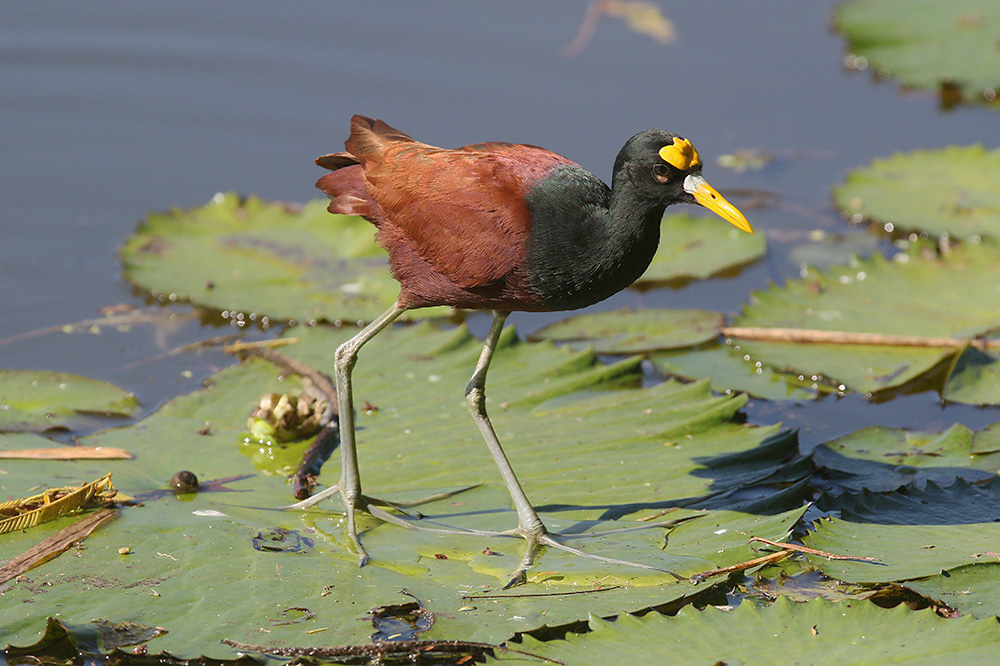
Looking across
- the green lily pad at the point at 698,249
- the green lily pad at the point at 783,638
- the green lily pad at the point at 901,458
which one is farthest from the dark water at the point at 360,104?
the green lily pad at the point at 783,638

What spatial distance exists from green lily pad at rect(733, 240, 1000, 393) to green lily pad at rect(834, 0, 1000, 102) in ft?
9.18

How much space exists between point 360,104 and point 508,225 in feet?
14.0

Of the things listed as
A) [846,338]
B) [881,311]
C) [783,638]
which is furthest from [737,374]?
[783,638]

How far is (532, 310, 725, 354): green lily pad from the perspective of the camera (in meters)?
5.22

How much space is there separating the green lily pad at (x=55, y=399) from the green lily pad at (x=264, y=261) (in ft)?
2.89

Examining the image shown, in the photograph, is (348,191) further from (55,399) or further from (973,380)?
(973,380)

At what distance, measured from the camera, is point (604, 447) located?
13.8 ft

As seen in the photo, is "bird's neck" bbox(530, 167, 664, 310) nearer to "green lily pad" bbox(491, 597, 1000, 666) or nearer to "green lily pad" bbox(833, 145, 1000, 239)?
"green lily pad" bbox(491, 597, 1000, 666)

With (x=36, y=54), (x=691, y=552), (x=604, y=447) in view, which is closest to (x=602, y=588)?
(x=691, y=552)

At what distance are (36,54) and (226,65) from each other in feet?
4.32

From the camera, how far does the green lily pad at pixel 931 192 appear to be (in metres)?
6.12

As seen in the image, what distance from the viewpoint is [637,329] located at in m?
5.42

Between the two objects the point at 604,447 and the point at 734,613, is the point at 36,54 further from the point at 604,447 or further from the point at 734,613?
the point at 734,613

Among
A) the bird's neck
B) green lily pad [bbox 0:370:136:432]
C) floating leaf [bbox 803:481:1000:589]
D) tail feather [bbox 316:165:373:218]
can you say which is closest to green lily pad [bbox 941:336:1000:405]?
floating leaf [bbox 803:481:1000:589]
